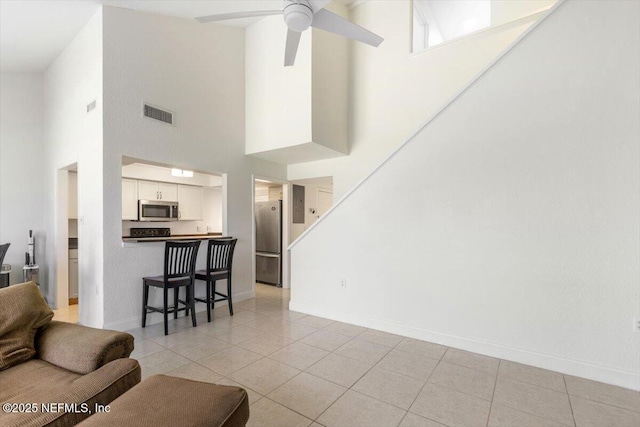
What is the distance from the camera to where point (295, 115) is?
4094 mm

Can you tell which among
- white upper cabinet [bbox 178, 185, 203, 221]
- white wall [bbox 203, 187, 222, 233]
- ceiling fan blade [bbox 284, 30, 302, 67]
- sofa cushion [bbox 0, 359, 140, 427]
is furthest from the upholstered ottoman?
white wall [bbox 203, 187, 222, 233]

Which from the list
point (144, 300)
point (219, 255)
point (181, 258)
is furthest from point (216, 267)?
point (144, 300)

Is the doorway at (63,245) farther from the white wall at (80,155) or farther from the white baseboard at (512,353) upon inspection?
the white baseboard at (512,353)

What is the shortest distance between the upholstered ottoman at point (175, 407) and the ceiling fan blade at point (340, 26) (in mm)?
2557

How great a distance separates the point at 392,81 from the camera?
455 cm

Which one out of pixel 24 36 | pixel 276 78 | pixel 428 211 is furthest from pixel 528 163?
pixel 24 36

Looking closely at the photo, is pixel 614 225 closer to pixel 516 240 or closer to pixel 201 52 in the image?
pixel 516 240

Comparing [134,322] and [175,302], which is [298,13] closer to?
[175,302]

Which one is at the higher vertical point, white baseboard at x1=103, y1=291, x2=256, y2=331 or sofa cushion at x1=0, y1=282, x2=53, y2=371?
sofa cushion at x1=0, y1=282, x2=53, y2=371

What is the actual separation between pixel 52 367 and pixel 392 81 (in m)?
4.86

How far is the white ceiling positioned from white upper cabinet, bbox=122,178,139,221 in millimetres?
2085

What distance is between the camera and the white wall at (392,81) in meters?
4.02

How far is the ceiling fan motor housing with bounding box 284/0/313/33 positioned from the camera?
6.86ft

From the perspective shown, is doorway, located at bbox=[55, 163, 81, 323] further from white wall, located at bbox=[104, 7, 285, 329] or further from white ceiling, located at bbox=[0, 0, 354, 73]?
white ceiling, located at bbox=[0, 0, 354, 73]
